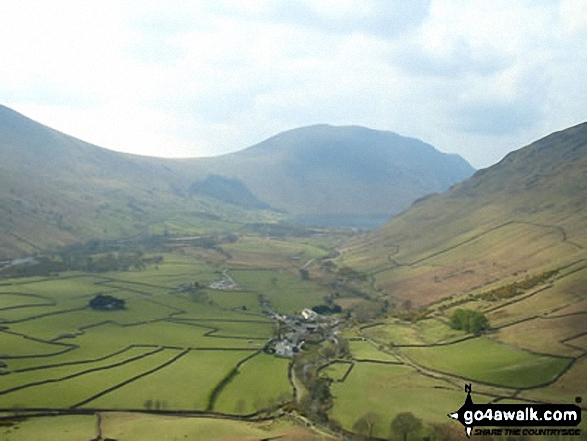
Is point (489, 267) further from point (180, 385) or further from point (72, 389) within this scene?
point (72, 389)

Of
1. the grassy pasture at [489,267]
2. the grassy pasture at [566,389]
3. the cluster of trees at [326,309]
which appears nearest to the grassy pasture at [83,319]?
the cluster of trees at [326,309]

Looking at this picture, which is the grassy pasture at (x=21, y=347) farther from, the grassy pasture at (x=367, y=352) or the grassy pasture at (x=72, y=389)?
the grassy pasture at (x=367, y=352)

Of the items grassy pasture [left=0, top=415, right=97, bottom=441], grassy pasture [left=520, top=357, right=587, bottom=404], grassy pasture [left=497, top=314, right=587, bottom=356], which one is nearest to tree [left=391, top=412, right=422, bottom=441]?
grassy pasture [left=520, top=357, right=587, bottom=404]

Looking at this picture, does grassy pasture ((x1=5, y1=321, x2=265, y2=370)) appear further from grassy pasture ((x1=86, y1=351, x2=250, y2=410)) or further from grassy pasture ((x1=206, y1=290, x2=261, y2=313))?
grassy pasture ((x1=206, y1=290, x2=261, y2=313))

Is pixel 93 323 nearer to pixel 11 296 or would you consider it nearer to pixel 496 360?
pixel 11 296

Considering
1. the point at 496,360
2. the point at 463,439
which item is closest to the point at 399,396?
the point at 463,439

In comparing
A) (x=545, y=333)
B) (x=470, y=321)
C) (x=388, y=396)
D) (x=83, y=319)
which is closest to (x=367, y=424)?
(x=388, y=396)
